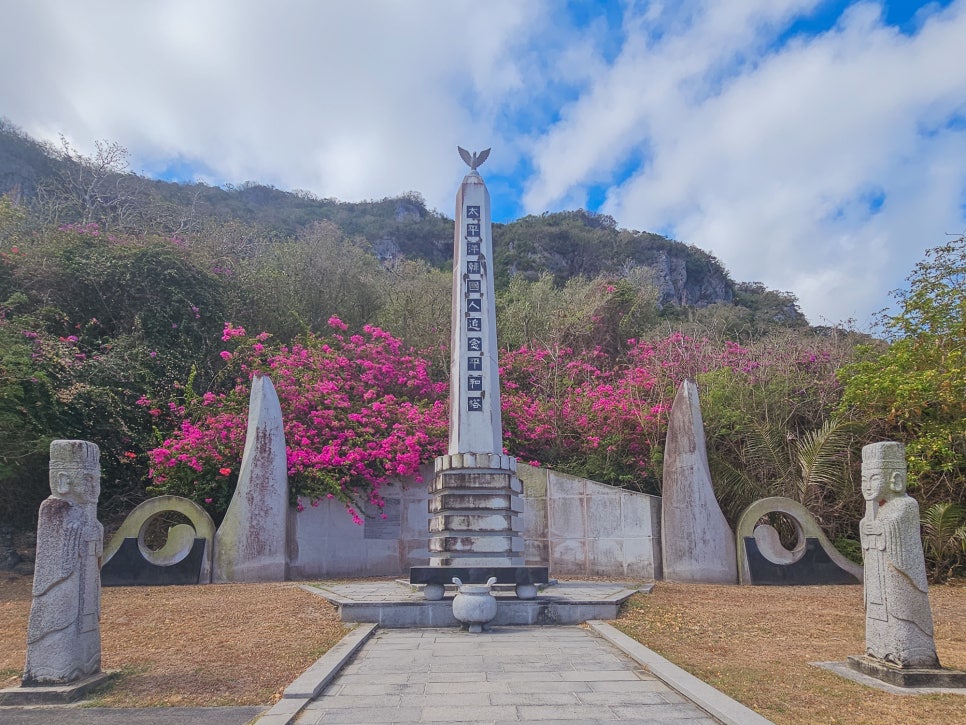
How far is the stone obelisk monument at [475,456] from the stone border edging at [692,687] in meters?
2.48

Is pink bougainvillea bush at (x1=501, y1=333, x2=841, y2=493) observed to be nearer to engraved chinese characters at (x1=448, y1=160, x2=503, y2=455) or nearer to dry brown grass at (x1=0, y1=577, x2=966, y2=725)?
dry brown grass at (x1=0, y1=577, x2=966, y2=725)

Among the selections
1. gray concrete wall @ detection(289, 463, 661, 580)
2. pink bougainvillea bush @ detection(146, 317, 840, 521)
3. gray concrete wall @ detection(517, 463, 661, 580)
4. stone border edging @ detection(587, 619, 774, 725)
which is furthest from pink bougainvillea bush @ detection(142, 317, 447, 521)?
stone border edging @ detection(587, 619, 774, 725)

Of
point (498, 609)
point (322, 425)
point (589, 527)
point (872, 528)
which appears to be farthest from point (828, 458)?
point (322, 425)

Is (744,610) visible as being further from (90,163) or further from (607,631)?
(90,163)

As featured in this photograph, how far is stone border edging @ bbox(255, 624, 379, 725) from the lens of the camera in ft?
14.4

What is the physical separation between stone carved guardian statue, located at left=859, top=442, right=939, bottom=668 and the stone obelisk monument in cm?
415

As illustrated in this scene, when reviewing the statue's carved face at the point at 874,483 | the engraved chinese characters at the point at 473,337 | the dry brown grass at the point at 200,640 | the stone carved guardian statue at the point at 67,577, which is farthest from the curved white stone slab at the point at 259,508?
the statue's carved face at the point at 874,483

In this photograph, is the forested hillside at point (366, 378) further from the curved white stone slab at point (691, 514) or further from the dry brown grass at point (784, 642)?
the dry brown grass at point (784, 642)

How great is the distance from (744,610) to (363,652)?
4.96 metres

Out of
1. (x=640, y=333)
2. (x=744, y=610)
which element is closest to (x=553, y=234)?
(x=640, y=333)

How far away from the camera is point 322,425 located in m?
14.0

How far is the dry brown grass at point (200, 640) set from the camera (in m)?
5.30

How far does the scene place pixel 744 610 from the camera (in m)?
8.67

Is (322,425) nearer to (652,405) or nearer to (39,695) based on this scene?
(652,405)
